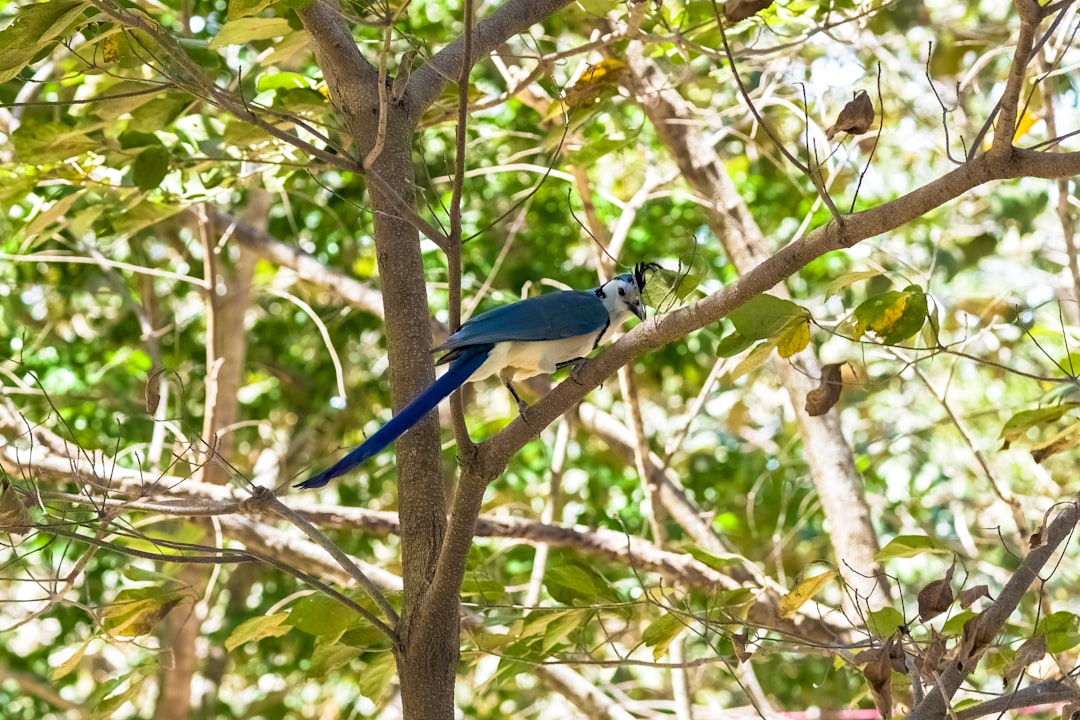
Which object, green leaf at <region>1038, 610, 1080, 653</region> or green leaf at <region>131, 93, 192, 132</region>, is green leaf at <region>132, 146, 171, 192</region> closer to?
green leaf at <region>131, 93, 192, 132</region>

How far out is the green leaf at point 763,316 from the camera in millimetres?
1608

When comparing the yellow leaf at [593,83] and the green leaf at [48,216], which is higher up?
the yellow leaf at [593,83]

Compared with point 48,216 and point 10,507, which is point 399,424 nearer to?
point 10,507

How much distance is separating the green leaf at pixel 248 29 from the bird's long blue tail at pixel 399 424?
2.17 ft

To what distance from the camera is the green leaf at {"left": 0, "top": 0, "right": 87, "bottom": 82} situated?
4.52 feet

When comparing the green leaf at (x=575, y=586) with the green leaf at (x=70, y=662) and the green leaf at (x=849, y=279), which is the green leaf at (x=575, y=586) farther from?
the green leaf at (x=70, y=662)

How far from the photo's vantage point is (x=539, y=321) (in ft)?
7.59

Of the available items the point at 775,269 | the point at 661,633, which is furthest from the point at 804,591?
the point at 775,269

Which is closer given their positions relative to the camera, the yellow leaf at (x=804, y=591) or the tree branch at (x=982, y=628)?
the tree branch at (x=982, y=628)

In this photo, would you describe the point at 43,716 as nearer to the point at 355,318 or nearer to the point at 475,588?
the point at 355,318

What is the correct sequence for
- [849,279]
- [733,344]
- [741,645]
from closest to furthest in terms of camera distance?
[741,645], [733,344], [849,279]

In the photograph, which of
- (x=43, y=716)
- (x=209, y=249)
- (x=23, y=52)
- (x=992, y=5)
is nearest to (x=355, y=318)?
(x=209, y=249)

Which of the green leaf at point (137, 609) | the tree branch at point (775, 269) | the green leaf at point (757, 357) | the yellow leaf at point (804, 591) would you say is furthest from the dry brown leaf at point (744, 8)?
the green leaf at point (137, 609)

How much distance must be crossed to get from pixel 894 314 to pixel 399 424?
0.78 meters
